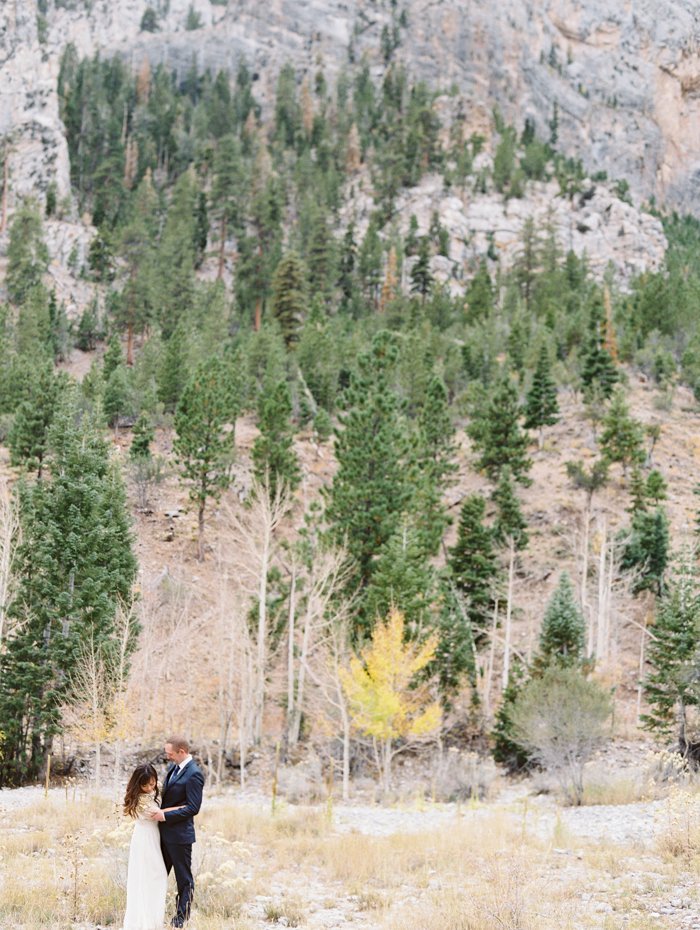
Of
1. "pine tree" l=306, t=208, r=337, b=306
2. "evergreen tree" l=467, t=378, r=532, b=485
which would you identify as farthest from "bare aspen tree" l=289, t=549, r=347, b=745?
"pine tree" l=306, t=208, r=337, b=306

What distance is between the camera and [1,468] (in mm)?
36531

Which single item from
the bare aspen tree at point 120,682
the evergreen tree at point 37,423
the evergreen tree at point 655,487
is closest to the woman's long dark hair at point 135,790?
the bare aspen tree at point 120,682

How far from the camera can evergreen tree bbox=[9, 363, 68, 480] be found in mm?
32531

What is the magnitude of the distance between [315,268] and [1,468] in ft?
143

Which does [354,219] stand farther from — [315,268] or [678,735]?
[678,735]

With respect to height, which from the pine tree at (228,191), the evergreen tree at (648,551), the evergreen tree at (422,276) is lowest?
the evergreen tree at (648,551)

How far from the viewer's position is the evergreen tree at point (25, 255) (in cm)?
6047

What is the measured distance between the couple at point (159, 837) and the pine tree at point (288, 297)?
5326 cm

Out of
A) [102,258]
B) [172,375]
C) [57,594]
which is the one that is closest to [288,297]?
[172,375]

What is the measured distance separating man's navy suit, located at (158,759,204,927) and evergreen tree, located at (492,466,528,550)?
30731 mm

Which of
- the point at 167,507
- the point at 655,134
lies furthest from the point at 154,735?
the point at 655,134

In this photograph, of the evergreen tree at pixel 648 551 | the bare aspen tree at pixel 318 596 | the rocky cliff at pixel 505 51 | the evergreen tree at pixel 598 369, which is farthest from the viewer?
the rocky cliff at pixel 505 51

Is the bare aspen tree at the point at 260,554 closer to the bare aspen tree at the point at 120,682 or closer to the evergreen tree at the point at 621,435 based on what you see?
the bare aspen tree at the point at 120,682

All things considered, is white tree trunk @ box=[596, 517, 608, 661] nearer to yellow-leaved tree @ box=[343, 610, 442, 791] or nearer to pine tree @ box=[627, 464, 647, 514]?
pine tree @ box=[627, 464, 647, 514]
